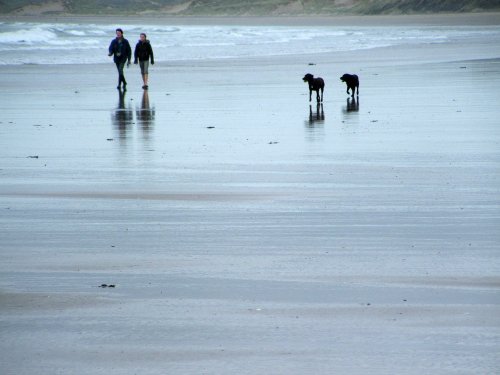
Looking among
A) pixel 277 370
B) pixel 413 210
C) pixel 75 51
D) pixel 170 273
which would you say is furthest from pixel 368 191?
pixel 75 51

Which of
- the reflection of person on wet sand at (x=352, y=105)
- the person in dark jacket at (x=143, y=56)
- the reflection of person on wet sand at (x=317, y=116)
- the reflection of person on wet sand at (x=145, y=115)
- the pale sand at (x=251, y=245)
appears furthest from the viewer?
the person in dark jacket at (x=143, y=56)

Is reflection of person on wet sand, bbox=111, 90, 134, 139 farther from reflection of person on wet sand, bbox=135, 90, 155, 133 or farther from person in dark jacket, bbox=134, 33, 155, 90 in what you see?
person in dark jacket, bbox=134, 33, 155, 90

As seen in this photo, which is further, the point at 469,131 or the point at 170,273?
the point at 469,131

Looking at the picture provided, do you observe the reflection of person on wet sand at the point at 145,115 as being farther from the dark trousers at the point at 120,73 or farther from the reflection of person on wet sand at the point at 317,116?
the dark trousers at the point at 120,73

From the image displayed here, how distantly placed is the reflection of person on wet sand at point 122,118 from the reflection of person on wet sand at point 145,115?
0.50 feet

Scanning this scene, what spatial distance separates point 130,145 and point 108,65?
97.2 feet

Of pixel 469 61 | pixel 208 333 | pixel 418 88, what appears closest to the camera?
pixel 208 333

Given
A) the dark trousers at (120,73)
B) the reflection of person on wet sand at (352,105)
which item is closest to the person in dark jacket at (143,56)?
the dark trousers at (120,73)

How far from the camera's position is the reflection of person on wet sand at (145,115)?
20.2 metres

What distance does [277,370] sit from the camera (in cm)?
611

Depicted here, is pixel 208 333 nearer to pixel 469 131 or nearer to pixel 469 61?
pixel 469 131

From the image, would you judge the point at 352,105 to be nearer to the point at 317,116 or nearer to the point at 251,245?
the point at 317,116

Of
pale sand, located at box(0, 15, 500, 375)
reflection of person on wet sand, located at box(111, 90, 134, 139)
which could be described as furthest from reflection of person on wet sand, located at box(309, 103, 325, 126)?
reflection of person on wet sand, located at box(111, 90, 134, 139)

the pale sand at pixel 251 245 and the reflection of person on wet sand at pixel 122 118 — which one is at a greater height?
the pale sand at pixel 251 245
